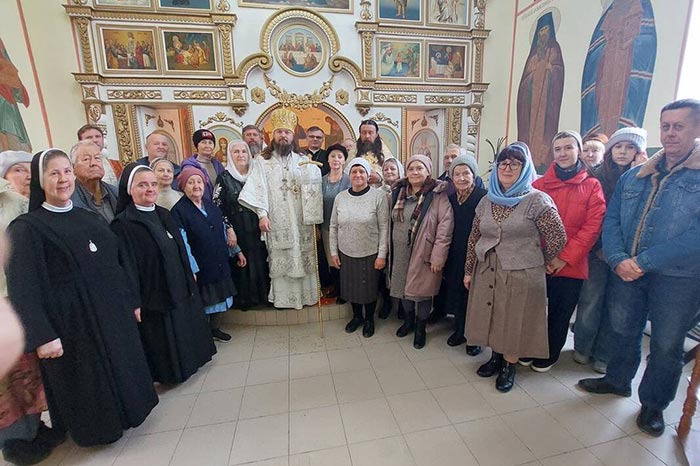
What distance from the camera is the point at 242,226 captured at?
3.26m

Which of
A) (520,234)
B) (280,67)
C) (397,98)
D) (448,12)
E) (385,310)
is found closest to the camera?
(520,234)

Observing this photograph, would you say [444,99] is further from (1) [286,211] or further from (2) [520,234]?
(2) [520,234]

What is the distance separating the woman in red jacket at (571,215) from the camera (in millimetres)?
2172

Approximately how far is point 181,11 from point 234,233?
18.8ft

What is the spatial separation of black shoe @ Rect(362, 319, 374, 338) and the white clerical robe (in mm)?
738

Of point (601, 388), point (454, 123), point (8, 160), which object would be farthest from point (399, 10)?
point (601, 388)

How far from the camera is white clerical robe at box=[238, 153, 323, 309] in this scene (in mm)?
3144

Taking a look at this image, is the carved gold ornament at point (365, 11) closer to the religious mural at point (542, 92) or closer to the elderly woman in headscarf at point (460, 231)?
the religious mural at point (542, 92)

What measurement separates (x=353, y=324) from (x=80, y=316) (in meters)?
2.24

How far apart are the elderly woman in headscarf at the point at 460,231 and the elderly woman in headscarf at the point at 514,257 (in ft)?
1.17

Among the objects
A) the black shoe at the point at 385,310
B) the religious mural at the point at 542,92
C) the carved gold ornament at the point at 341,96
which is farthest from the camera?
the carved gold ornament at the point at 341,96

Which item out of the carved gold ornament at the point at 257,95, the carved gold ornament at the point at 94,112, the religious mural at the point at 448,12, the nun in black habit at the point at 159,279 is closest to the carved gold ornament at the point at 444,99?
the religious mural at the point at 448,12

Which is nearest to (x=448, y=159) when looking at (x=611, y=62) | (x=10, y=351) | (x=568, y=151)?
(x=568, y=151)

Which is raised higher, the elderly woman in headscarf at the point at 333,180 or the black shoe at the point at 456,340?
the elderly woman in headscarf at the point at 333,180
